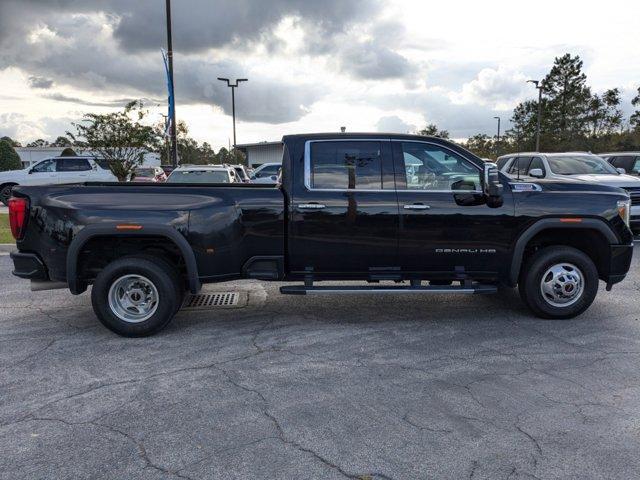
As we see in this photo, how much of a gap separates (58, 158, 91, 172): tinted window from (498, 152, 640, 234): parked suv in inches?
592

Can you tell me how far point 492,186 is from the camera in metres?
5.30

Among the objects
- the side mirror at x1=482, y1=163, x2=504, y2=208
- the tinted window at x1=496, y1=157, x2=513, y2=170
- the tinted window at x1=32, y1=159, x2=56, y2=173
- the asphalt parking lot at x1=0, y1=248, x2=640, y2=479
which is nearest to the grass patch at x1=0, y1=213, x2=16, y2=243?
the tinted window at x1=32, y1=159, x2=56, y2=173

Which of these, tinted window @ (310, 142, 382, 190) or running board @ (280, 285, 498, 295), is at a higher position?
tinted window @ (310, 142, 382, 190)

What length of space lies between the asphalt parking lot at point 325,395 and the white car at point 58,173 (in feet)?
47.1

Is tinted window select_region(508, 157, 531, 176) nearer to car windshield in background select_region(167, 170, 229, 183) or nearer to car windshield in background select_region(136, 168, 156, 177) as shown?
car windshield in background select_region(167, 170, 229, 183)

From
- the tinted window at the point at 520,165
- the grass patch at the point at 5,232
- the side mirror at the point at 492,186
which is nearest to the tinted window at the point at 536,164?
the tinted window at the point at 520,165

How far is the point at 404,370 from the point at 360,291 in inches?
49.9

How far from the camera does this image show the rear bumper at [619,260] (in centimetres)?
566

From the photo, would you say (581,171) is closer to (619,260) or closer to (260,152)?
(619,260)

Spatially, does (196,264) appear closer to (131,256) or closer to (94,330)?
(131,256)

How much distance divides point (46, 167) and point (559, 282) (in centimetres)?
1929

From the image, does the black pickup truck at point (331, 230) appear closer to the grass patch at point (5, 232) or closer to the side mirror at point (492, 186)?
the side mirror at point (492, 186)

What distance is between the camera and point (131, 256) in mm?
5273

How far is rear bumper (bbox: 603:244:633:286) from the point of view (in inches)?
223
